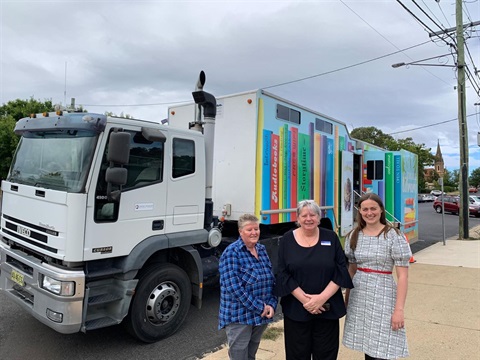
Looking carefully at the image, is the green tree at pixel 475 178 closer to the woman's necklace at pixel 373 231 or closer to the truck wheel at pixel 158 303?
the truck wheel at pixel 158 303

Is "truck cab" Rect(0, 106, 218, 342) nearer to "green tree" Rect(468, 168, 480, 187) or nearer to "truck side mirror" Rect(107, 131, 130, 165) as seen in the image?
"truck side mirror" Rect(107, 131, 130, 165)

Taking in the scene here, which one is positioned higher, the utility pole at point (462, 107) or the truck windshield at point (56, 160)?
the utility pole at point (462, 107)

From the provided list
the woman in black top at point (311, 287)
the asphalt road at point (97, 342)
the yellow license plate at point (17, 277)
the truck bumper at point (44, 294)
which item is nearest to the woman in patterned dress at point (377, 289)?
the woman in black top at point (311, 287)

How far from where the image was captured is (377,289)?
104 inches

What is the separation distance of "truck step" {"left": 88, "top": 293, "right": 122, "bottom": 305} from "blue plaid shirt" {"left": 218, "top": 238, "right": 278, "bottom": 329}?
1623 mm

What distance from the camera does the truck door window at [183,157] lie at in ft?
14.8

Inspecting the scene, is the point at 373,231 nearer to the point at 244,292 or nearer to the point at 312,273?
the point at 312,273

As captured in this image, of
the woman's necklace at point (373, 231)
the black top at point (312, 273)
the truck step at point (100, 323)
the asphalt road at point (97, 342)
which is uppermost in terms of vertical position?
the woman's necklace at point (373, 231)

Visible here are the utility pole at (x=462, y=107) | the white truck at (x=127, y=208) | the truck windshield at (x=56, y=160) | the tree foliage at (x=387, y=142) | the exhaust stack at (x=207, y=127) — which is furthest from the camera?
the tree foliage at (x=387, y=142)

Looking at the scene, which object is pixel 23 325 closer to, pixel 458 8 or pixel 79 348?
pixel 79 348

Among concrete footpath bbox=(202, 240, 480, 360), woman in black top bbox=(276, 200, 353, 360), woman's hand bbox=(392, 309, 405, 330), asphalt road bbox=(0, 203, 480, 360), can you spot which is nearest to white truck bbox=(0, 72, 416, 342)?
asphalt road bbox=(0, 203, 480, 360)

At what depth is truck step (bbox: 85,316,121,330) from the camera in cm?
368

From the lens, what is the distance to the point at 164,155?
4359 millimetres

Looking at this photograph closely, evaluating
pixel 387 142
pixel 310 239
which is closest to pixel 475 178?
pixel 387 142
